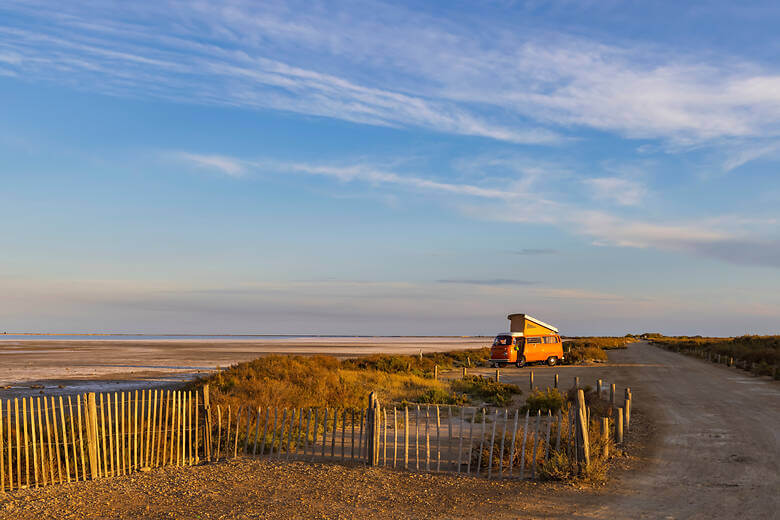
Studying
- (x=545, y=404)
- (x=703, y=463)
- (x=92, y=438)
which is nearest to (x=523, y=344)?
(x=545, y=404)

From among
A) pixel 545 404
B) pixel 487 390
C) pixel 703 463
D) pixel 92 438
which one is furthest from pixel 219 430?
pixel 487 390

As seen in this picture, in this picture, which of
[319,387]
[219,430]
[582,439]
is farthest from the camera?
[319,387]

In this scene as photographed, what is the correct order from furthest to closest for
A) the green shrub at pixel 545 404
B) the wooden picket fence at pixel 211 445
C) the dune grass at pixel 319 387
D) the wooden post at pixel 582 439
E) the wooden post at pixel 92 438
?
1. the green shrub at pixel 545 404
2. the dune grass at pixel 319 387
3. the wooden post at pixel 582 439
4. the wooden post at pixel 92 438
5. the wooden picket fence at pixel 211 445

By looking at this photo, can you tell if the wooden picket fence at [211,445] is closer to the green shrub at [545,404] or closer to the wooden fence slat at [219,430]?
the wooden fence slat at [219,430]

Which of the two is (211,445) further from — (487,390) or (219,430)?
(487,390)

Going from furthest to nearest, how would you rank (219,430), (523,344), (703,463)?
1. (523,344)
2. (219,430)
3. (703,463)

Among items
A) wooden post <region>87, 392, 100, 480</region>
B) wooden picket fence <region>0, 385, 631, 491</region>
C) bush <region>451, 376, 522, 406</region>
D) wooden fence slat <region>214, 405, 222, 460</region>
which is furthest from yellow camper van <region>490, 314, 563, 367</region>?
wooden post <region>87, 392, 100, 480</region>

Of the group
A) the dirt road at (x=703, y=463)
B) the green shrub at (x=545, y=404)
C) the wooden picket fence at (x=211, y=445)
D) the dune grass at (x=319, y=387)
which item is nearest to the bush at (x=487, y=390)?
the dune grass at (x=319, y=387)

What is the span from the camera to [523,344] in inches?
1544

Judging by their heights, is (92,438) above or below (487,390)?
above

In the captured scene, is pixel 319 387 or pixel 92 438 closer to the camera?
pixel 92 438

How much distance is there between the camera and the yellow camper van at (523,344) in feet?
128

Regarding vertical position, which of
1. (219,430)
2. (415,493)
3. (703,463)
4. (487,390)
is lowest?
(487,390)

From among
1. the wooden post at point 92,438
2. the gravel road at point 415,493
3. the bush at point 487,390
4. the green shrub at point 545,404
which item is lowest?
the bush at point 487,390
